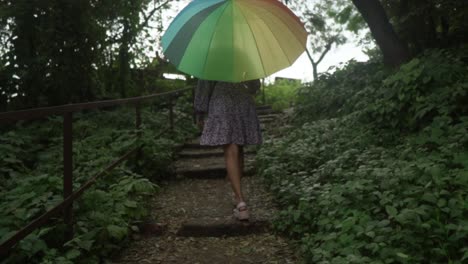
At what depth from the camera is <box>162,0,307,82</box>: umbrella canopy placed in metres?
3.79

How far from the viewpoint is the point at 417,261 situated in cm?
263

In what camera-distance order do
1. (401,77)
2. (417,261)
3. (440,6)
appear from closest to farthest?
(417,261) → (401,77) → (440,6)

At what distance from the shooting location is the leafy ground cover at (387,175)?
281 cm

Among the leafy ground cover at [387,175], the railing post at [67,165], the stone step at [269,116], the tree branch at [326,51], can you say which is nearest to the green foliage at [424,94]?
the leafy ground cover at [387,175]

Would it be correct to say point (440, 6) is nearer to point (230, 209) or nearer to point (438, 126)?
point (438, 126)

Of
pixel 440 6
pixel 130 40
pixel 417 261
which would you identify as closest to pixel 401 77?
pixel 440 6

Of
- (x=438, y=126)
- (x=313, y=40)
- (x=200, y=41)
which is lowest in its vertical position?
(x=438, y=126)

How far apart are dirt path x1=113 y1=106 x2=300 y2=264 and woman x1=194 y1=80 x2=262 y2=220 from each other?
0.21m

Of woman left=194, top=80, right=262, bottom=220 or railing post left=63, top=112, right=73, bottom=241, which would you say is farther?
woman left=194, top=80, right=262, bottom=220

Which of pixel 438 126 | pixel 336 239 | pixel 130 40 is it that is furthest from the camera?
pixel 130 40

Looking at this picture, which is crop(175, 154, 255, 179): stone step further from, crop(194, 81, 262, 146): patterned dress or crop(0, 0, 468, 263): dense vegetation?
crop(194, 81, 262, 146): patterned dress

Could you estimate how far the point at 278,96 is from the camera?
16219 millimetres

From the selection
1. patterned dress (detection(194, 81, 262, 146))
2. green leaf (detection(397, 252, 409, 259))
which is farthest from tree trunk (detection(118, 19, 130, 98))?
green leaf (detection(397, 252, 409, 259))

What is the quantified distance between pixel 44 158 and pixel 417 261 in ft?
13.4
